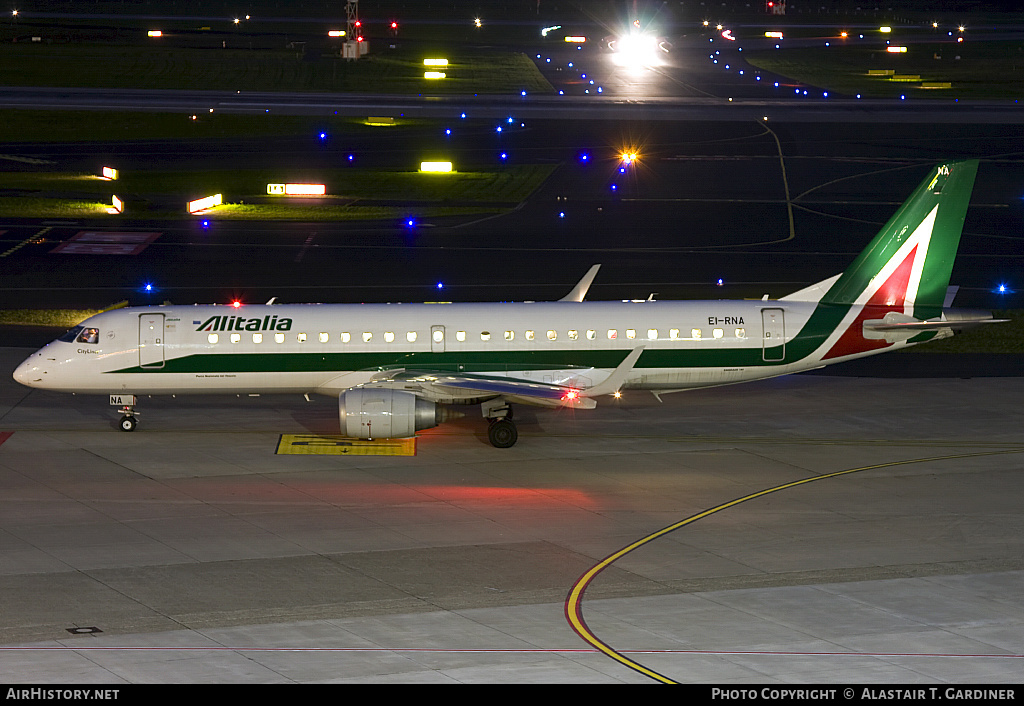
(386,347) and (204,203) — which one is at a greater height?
(204,203)

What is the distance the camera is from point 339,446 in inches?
1517

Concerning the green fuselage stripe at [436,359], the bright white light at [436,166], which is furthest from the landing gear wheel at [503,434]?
the bright white light at [436,166]

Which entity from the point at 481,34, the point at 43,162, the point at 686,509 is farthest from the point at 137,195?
the point at 481,34

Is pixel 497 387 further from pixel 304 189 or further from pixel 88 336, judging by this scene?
pixel 304 189

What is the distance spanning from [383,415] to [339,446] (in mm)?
2670

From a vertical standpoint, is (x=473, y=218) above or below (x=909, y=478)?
above

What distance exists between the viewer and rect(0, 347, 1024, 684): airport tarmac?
23.7 meters

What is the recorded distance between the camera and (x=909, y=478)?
1405 inches

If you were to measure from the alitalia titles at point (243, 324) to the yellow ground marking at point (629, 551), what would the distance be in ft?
45.8

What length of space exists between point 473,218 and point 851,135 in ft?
127

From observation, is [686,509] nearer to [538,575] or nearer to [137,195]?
[538,575]

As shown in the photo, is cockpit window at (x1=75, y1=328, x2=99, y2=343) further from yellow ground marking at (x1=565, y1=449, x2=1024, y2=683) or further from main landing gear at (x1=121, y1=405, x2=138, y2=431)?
yellow ground marking at (x1=565, y1=449, x2=1024, y2=683)

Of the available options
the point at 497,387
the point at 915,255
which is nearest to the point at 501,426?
the point at 497,387

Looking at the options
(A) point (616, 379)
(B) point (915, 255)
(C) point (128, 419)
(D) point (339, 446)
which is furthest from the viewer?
(B) point (915, 255)
